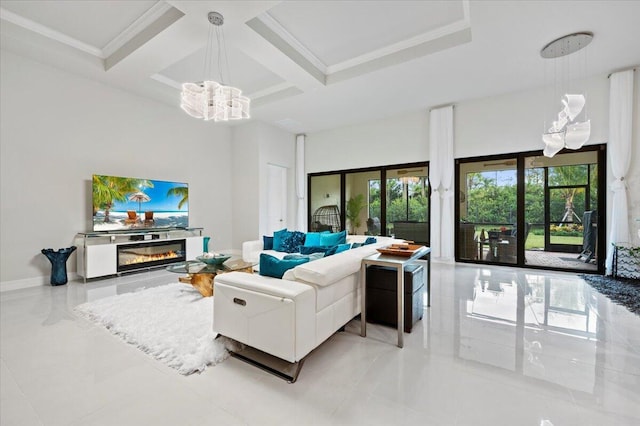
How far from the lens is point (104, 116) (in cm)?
461

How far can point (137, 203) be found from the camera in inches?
188

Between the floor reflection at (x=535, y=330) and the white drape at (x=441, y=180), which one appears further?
the white drape at (x=441, y=180)

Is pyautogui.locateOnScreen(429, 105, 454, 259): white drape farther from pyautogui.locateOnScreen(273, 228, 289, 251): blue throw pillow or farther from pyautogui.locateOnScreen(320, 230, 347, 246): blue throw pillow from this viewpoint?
pyautogui.locateOnScreen(273, 228, 289, 251): blue throw pillow

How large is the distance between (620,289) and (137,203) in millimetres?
7539

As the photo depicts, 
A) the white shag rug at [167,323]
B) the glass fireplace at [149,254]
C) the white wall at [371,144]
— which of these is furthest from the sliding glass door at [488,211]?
the glass fireplace at [149,254]

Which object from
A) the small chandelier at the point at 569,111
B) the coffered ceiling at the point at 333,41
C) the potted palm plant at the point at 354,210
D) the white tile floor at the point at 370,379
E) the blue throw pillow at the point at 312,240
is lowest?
the white tile floor at the point at 370,379

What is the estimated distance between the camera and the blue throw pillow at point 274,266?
2072mm

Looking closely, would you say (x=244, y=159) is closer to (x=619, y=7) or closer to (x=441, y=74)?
(x=441, y=74)

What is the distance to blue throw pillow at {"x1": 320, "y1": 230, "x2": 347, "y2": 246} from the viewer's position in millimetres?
3930

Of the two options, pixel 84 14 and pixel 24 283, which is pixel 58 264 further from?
pixel 84 14

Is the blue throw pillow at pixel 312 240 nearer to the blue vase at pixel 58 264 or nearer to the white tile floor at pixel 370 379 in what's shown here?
the white tile floor at pixel 370 379

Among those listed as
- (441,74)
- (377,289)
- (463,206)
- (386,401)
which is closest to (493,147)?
(463,206)

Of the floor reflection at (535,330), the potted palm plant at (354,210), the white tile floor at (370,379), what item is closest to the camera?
the white tile floor at (370,379)

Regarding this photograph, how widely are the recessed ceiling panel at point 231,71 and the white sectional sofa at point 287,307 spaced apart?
3.70m
